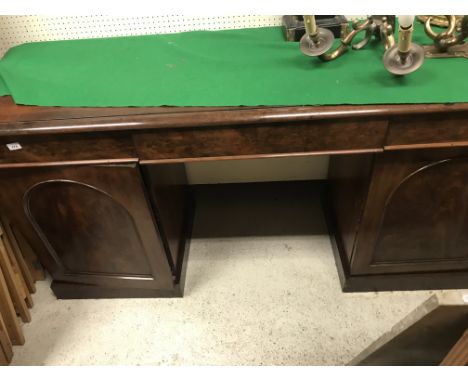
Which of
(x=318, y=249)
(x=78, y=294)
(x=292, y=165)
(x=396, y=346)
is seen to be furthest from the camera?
(x=292, y=165)

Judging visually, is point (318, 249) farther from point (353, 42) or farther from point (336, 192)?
point (353, 42)

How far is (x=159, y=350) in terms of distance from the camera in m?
1.30

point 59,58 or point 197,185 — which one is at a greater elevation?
point 59,58

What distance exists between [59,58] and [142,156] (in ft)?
1.54

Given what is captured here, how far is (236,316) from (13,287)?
2.50 ft

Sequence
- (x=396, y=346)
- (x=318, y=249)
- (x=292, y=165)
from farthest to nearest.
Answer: (x=292, y=165), (x=318, y=249), (x=396, y=346)

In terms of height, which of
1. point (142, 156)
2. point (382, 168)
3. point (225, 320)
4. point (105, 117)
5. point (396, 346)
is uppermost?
point (105, 117)

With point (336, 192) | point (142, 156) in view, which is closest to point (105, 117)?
point (142, 156)

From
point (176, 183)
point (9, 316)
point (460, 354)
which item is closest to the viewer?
point (460, 354)

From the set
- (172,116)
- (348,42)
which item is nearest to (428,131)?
(348,42)

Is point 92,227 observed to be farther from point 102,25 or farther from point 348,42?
point 348,42

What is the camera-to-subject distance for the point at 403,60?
907 millimetres

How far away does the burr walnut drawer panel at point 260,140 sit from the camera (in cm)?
93

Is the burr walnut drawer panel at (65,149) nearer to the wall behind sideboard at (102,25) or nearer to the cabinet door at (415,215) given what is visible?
the wall behind sideboard at (102,25)
